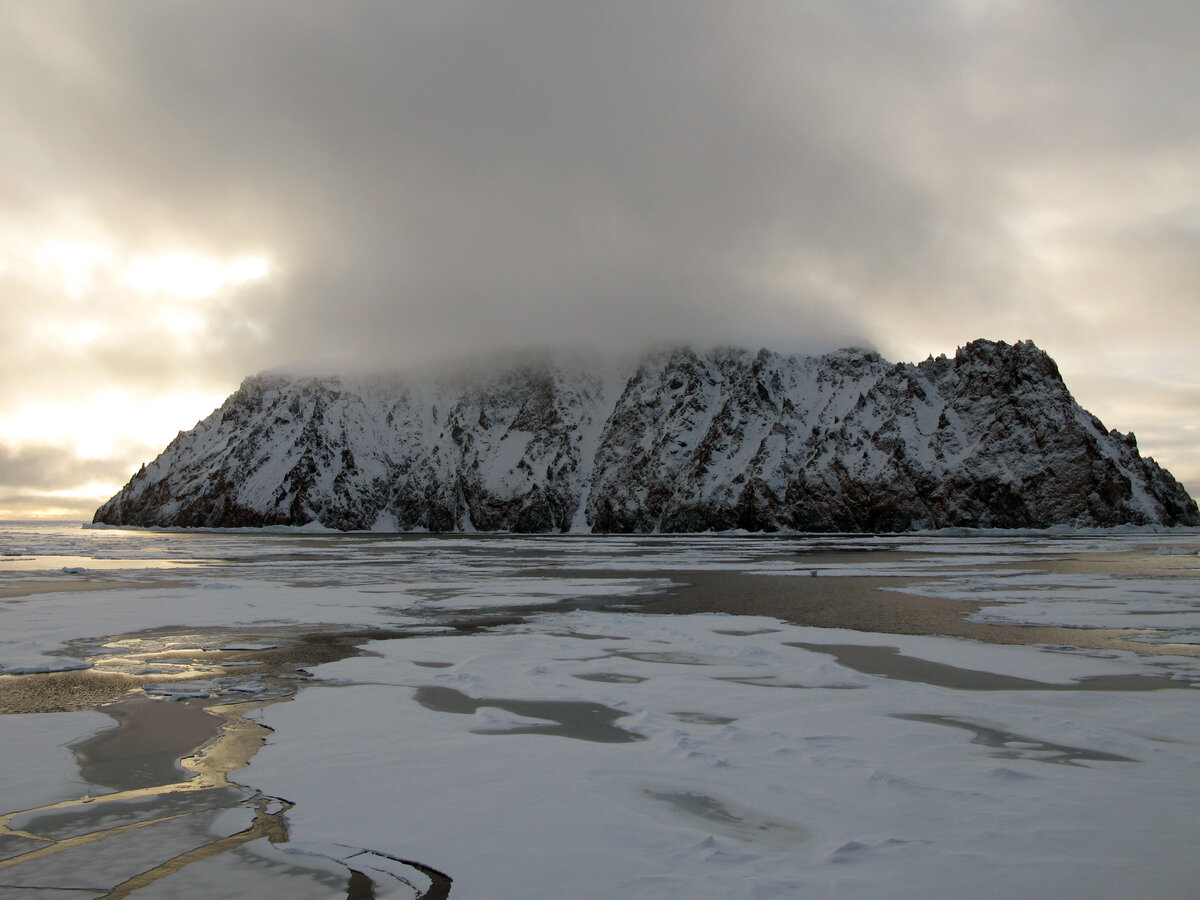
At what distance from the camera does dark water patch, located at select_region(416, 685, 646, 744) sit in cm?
1046

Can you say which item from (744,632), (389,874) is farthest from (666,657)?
(389,874)

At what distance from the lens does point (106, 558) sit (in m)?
55.6

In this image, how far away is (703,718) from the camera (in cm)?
1123

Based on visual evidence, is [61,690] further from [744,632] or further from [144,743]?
[744,632]

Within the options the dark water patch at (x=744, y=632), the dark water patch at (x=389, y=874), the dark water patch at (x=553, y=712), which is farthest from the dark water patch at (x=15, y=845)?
the dark water patch at (x=744, y=632)

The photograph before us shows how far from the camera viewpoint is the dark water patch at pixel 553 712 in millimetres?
10461

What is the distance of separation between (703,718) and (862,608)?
15.4 metres

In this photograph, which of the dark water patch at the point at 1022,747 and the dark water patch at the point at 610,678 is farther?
the dark water patch at the point at 610,678

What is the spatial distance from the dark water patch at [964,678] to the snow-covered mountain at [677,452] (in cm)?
11274

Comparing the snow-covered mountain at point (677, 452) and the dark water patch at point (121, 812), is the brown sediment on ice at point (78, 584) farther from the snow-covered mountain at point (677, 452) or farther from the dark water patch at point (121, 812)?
the snow-covered mountain at point (677, 452)

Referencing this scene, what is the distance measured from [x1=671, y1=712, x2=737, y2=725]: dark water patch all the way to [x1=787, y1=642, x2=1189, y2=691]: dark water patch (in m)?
4.33

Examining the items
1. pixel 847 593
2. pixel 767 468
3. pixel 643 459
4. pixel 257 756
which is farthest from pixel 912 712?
pixel 643 459

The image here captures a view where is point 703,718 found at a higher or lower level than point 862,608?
higher

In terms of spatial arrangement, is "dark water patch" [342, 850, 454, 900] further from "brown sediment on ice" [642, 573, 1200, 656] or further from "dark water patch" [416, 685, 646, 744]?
"brown sediment on ice" [642, 573, 1200, 656]
